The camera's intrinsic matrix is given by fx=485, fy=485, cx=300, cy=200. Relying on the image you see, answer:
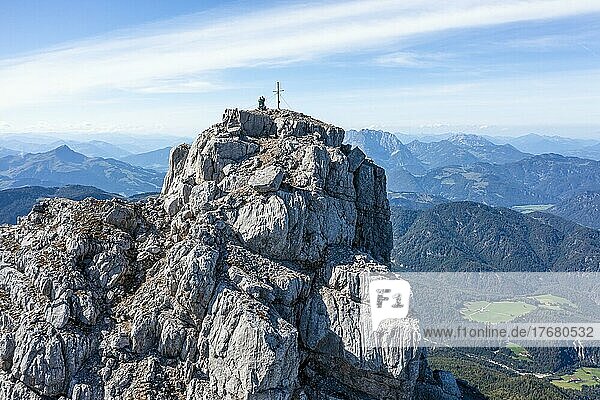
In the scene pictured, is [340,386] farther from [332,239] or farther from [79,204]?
[79,204]

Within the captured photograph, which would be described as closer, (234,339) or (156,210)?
(234,339)

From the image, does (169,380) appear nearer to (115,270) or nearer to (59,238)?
(115,270)

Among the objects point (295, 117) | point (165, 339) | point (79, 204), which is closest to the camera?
point (165, 339)

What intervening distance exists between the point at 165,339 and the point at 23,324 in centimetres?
1097

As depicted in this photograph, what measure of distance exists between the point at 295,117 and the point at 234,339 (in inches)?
1025

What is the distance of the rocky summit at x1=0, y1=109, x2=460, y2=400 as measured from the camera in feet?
116

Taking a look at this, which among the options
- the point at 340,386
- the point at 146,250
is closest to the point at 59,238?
the point at 146,250

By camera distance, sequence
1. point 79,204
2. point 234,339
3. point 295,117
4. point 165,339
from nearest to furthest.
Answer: point 234,339, point 165,339, point 79,204, point 295,117

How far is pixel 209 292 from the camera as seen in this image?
1460 inches

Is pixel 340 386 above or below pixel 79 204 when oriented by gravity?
below

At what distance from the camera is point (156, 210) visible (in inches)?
1859

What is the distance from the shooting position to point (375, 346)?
123 ft

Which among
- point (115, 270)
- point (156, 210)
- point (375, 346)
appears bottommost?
point (375, 346)

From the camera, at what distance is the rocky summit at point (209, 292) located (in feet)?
A: 116
